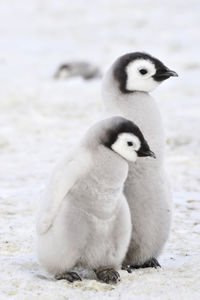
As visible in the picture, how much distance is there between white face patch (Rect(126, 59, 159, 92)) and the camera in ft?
12.6

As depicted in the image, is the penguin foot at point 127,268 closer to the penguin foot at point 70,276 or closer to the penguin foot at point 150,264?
the penguin foot at point 150,264

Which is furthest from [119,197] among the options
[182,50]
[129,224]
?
[182,50]

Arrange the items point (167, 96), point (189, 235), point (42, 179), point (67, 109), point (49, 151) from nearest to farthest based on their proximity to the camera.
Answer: point (189, 235) < point (42, 179) < point (49, 151) < point (67, 109) < point (167, 96)

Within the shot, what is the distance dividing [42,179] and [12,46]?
36.3ft

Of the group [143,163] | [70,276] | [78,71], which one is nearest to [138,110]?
[143,163]

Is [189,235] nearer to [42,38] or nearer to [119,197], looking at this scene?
[119,197]

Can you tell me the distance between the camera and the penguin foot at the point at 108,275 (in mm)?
3443

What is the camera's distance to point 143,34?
17531 millimetres

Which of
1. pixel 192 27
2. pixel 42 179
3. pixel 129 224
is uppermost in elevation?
pixel 192 27

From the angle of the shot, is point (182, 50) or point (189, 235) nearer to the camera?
point (189, 235)

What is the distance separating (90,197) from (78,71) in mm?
10718

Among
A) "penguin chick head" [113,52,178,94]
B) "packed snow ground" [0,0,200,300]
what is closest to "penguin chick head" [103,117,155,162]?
"penguin chick head" [113,52,178,94]

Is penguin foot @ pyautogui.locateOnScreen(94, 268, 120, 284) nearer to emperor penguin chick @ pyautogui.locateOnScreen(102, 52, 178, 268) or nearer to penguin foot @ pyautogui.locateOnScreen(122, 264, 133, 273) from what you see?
penguin foot @ pyautogui.locateOnScreen(122, 264, 133, 273)

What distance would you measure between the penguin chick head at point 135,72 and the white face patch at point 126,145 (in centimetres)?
64
